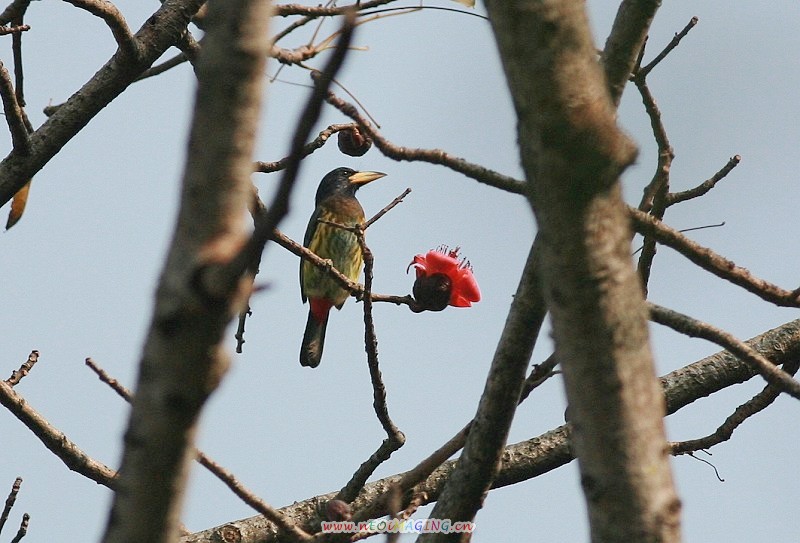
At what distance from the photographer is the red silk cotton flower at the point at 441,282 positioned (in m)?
5.46

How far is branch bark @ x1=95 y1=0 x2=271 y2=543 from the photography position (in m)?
1.28

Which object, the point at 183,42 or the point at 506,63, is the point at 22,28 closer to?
the point at 183,42

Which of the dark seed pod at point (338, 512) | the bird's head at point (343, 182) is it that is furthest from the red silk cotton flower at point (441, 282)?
the bird's head at point (343, 182)

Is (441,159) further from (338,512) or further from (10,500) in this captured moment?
(10,500)

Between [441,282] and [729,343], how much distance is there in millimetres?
3311

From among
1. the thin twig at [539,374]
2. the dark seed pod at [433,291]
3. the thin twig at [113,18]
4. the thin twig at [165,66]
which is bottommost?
the thin twig at [539,374]

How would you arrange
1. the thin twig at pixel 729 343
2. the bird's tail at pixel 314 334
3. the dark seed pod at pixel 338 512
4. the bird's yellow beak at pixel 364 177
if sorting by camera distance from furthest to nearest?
the bird's yellow beak at pixel 364 177
the bird's tail at pixel 314 334
the dark seed pod at pixel 338 512
the thin twig at pixel 729 343

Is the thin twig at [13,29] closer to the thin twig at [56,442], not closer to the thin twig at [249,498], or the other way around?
the thin twig at [56,442]

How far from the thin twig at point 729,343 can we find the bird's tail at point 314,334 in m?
8.16

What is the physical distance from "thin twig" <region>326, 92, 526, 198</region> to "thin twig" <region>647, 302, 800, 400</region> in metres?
0.42

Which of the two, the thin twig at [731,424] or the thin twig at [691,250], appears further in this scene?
the thin twig at [731,424]

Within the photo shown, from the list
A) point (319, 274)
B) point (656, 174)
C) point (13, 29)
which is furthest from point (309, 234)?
point (656, 174)

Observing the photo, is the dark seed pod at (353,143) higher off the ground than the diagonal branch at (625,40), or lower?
higher

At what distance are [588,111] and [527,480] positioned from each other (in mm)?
3210
